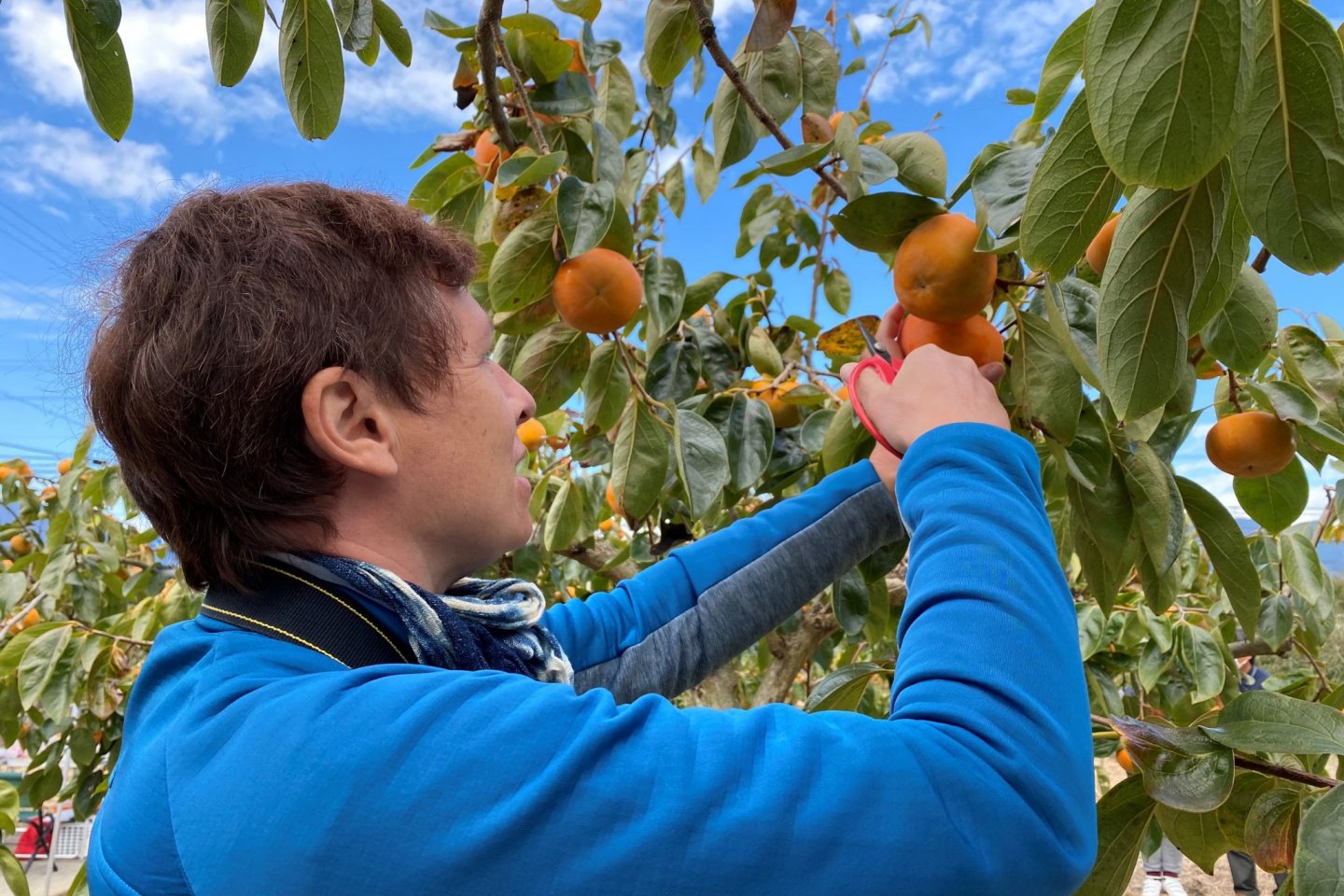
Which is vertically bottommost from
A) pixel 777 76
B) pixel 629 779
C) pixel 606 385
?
pixel 629 779

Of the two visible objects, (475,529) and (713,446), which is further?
(713,446)

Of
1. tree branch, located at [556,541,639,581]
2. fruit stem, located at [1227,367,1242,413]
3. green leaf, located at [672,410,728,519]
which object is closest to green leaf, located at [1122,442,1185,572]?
fruit stem, located at [1227,367,1242,413]

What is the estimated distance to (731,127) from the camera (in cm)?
139

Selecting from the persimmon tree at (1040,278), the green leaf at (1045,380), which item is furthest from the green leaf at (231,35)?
the green leaf at (1045,380)

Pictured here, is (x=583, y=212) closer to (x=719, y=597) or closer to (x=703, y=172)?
(x=719, y=597)

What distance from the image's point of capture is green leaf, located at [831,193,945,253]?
39.2 inches

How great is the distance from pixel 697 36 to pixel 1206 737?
3.73 feet

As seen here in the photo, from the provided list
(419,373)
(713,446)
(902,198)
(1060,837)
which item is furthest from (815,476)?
(1060,837)

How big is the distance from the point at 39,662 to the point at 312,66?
251 cm

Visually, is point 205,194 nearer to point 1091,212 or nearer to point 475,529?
point 475,529

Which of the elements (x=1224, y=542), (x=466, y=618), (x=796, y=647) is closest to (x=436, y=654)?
(x=466, y=618)

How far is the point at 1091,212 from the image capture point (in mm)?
713

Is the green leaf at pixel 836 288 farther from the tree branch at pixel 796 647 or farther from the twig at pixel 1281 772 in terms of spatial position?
the twig at pixel 1281 772

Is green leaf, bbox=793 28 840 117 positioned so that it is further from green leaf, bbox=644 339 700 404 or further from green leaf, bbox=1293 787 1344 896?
green leaf, bbox=1293 787 1344 896
